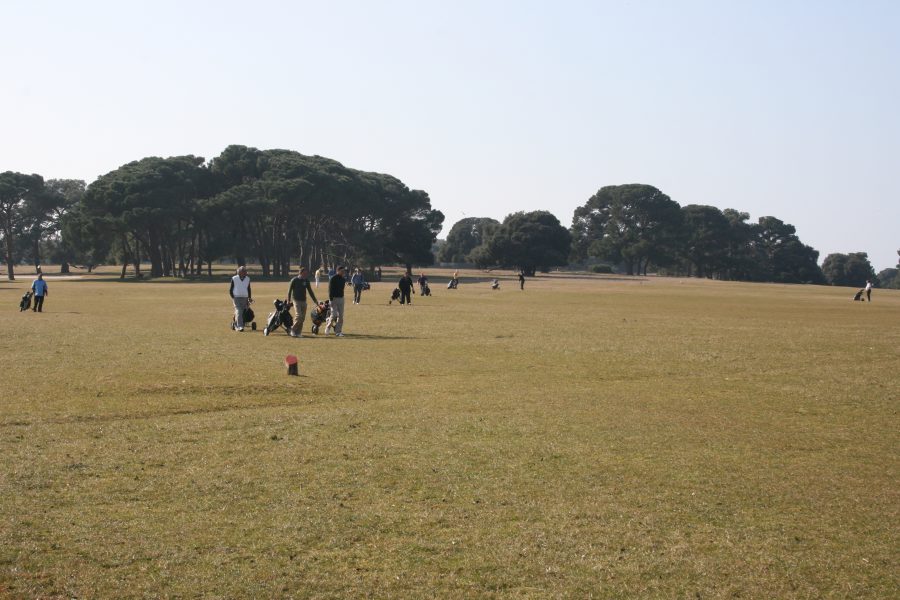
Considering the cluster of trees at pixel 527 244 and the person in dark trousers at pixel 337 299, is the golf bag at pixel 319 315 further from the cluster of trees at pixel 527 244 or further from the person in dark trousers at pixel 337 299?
the cluster of trees at pixel 527 244

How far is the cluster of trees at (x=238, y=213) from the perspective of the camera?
96.6 metres

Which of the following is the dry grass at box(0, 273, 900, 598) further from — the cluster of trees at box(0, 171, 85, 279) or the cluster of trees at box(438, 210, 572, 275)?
the cluster of trees at box(438, 210, 572, 275)

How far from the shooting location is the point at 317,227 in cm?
10912

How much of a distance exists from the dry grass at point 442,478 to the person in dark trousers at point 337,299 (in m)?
5.82

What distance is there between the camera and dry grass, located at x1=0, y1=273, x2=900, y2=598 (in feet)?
23.0

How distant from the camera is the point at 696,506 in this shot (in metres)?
8.84

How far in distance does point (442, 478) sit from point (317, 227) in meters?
101

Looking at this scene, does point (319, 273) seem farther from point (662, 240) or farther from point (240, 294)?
point (662, 240)

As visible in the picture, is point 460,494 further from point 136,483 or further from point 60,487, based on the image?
point 60,487

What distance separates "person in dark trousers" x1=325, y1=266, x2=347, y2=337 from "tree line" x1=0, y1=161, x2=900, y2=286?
7136 centimetres

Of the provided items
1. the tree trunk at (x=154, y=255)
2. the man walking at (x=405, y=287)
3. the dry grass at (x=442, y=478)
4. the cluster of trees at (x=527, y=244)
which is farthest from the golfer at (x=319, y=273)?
the dry grass at (x=442, y=478)

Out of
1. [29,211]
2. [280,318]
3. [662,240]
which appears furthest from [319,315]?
[662,240]

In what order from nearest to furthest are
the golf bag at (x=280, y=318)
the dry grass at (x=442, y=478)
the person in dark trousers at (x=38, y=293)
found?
the dry grass at (x=442, y=478) → the golf bag at (x=280, y=318) → the person in dark trousers at (x=38, y=293)

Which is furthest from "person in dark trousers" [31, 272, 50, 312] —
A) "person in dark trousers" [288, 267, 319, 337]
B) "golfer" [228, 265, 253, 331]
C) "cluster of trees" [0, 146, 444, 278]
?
"cluster of trees" [0, 146, 444, 278]
